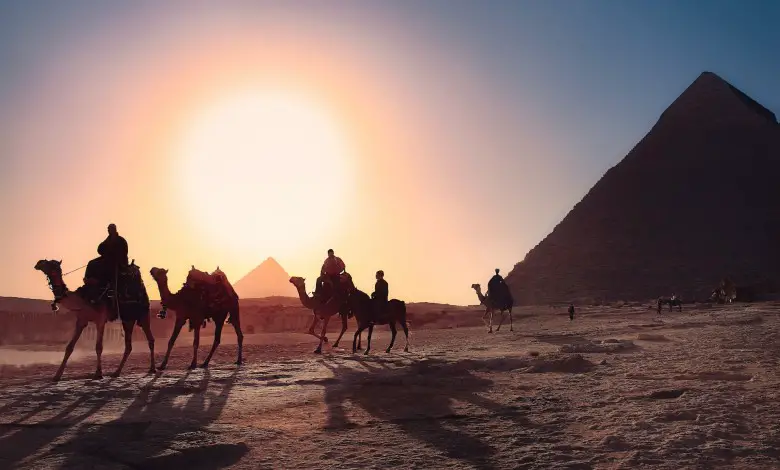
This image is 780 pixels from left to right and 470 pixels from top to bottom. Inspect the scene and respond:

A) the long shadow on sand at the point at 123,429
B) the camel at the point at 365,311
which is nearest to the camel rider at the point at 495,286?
the camel at the point at 365,311

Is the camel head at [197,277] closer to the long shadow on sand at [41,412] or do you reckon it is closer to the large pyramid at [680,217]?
the long shadow on sand at [41,412]

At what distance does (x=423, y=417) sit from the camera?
520 cm

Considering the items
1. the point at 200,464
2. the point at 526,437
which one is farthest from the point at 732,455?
the point at 200,464

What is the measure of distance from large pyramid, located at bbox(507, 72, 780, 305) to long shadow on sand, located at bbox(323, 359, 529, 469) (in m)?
49.3

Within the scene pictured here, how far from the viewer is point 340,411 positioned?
5.50 m

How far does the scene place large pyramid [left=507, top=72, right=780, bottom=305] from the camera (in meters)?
58.7

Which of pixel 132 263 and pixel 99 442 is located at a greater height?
pixel 132 263

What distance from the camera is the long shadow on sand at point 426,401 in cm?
442

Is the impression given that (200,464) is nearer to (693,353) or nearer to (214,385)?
(214,385)

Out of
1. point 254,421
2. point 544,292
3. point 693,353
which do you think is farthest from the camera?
point 544,292

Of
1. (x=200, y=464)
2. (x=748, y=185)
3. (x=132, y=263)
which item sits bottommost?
(x=200, y=464)

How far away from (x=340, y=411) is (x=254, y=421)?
2.53ft

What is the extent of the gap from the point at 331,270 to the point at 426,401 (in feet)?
23.7

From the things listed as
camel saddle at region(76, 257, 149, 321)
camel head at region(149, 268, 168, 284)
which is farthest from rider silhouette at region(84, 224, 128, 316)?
camel head at region(149, 268, 168, 284)
